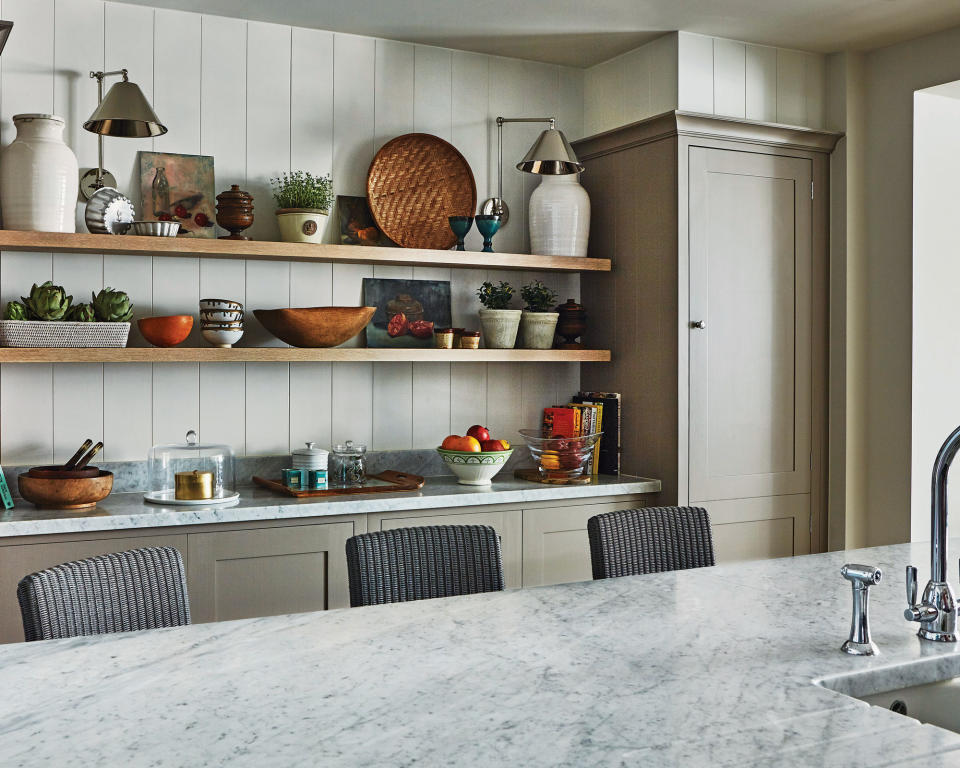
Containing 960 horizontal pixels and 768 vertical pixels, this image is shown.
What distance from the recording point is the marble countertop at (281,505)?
2.78 meters

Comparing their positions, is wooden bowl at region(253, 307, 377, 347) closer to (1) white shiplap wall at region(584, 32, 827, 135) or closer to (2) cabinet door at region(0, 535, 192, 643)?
(2) cabinet door at region(0, 535, 192, 643)

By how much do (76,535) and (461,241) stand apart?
1745 millimetres

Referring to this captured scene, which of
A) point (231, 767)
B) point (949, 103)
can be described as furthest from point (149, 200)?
point (949, 103)

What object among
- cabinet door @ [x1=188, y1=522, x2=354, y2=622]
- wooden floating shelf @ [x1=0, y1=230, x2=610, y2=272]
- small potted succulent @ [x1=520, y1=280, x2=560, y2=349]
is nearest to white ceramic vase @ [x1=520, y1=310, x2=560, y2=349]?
small potted succulent @ [x1=520, y1=280, x2=560, y2=349]

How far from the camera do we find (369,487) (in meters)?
3.31

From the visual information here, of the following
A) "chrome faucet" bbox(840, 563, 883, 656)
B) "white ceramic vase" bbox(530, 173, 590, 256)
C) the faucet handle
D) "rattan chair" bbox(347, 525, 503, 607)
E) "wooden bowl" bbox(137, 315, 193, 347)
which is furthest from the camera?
"white ceramic vase" bbox(530, 173, 590, 256)

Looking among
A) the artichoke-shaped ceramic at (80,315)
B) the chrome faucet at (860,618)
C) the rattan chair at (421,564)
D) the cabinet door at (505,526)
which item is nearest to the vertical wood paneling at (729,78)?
the cabinet door at (505,526)

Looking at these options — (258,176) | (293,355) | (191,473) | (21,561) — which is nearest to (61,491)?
(21,561)

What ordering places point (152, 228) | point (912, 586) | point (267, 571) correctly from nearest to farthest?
point (912, 586)
point (267, 571)
point (152, 228)

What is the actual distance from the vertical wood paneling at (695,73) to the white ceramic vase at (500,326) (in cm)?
100

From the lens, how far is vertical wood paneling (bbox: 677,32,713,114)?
3631 mm

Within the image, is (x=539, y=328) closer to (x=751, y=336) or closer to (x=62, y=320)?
(x=751, y=336)

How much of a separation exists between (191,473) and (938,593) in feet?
7.15

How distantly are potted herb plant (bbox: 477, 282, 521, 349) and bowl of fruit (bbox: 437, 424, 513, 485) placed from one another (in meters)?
0.43
